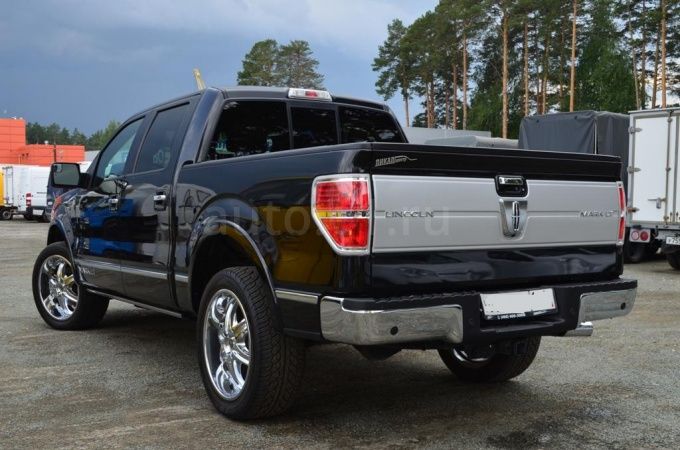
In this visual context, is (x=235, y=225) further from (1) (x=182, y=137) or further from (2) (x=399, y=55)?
(2) (x=399, y=55)

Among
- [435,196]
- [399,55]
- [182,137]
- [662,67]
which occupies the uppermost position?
[399,55]

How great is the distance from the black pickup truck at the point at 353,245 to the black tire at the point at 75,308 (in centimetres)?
154

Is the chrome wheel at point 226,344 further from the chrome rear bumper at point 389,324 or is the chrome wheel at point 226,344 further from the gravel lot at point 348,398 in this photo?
the chrome rear bumper at point 389,324

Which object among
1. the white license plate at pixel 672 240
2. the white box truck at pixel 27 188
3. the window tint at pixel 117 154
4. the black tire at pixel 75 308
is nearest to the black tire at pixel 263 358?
the window tint at pixel 117 154

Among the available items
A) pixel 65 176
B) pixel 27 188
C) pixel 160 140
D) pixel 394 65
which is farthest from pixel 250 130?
pixel 394 65

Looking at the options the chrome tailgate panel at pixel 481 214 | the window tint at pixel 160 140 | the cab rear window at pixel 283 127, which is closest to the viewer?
the chrome tailgate panel at pixel 481 214

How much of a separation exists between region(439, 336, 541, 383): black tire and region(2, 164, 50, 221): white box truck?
3167cm

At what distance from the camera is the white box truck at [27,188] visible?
3353 centimetres

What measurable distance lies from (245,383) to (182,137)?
1.86 m

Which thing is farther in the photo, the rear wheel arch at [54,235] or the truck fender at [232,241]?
the rear wheel arch at [54,235]

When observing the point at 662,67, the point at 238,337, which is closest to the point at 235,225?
the point at 238,337

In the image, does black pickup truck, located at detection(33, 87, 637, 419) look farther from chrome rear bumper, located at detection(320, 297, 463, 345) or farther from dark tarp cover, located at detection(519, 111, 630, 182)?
dark tarp cover, located at detection(519, 111, 630, 182)

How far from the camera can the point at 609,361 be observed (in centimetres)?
569

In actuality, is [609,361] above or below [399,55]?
below
